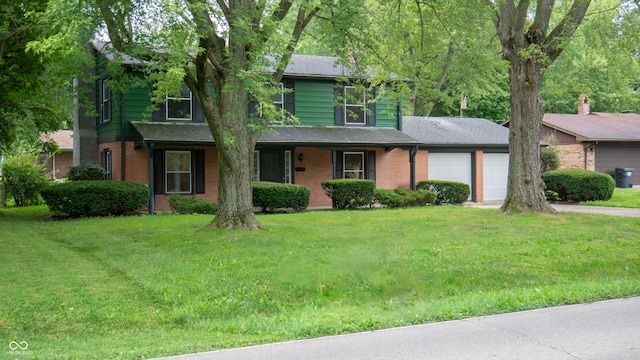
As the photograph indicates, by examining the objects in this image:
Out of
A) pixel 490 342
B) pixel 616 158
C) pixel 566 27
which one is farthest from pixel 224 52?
pixel 616 158

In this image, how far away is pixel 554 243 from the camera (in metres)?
12.6

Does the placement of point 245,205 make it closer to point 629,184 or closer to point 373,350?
point 373,350

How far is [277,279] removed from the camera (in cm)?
974

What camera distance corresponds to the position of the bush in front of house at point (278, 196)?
21.1 meters

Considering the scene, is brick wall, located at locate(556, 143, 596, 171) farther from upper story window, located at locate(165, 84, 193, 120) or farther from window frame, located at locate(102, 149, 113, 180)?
window frame, located at locate(102, 149, 113, 180)

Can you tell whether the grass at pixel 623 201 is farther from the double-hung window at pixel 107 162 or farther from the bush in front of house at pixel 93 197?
the double-hung window at pixel 107 162

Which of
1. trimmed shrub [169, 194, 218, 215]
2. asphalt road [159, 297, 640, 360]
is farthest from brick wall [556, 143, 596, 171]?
asphalt road [159, 297, 640, 360]

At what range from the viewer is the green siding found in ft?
80.9

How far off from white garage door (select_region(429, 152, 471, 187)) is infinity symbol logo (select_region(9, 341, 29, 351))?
22.6 meters

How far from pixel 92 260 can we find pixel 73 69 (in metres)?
7.76

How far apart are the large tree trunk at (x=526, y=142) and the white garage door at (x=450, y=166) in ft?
31.9

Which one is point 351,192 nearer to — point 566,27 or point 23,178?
point 566,27

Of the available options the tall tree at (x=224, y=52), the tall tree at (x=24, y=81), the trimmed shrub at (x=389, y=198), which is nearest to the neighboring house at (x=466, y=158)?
the trimmed shrub at (x=389, y=198)

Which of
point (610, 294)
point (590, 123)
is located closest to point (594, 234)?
point (610, 294)
